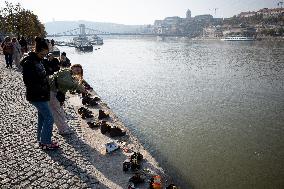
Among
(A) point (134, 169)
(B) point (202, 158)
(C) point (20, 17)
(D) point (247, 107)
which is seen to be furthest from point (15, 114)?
(C) point (20, 17)

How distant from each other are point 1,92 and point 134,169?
9.59 m

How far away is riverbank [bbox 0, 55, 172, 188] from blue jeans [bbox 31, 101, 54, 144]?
40 centimetres

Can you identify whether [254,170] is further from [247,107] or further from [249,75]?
[249,75]

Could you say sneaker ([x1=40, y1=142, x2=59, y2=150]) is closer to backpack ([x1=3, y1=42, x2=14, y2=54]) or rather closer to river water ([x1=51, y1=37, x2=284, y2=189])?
river water ([x1=51, y1=37, x2=284, y2=189])

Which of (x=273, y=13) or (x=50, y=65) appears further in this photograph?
(x=273, y=13)

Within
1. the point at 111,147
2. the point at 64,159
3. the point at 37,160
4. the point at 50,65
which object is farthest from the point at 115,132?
the point at 37,160

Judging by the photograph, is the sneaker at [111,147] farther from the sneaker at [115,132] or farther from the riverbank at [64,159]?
the sneaker at [115,132]

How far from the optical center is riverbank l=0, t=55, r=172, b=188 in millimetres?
6594

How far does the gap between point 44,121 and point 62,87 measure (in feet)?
3.38

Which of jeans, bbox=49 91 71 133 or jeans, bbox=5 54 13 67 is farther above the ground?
jeans, bbox=5 54 13 67

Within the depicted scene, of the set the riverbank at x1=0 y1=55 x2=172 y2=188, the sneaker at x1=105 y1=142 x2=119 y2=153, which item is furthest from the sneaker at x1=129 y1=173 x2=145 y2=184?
the sneaker at x1=105 y1=142 x2=119 y2=153

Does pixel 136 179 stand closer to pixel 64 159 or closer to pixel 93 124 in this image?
pixel 64 159

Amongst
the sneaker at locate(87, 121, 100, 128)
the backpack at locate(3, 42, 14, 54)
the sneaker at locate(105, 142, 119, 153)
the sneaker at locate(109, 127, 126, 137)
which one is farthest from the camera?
the backpack at locate(3, 42, 14, 54)

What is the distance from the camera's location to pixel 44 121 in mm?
7391
